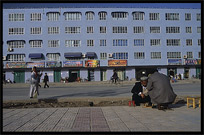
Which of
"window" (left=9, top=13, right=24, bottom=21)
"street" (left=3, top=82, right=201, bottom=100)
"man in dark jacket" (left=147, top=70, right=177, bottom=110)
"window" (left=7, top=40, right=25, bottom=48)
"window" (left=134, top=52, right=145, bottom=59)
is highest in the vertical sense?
"window" (left=9, top=13, right=24, bottom=21)

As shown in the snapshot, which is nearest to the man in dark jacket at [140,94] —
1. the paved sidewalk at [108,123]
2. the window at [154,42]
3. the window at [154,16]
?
the paved sidewalk at [108,123]

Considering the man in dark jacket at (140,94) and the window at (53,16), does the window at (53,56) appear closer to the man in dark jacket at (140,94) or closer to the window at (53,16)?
the window at (53,16)

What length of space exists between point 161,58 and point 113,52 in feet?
31.9

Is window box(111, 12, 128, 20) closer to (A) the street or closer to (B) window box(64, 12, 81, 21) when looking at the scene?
(B) window box(64, 12, 81, 21)

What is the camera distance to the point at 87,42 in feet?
128

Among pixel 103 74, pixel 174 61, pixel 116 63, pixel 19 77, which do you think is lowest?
pixel 19 77

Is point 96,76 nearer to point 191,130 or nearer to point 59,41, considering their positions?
point 59,41

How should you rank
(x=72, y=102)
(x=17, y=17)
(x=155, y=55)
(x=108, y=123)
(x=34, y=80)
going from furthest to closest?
(x=155, y=55)
(x=17, y=17)
(x=34, y=80)
(x=72, y=102)
(x=108, y=123)

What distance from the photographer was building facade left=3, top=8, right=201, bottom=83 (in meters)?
37.6

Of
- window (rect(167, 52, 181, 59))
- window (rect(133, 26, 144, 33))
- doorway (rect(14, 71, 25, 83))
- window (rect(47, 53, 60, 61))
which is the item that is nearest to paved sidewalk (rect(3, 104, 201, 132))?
window (rect(47, 53, 60, 61))

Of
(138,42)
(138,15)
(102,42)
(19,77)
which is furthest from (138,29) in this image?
(19,77)

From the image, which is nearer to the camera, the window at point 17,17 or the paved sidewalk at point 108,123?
the paved sidewalk at point 108,123

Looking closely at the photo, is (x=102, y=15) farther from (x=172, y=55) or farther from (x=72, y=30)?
(x=172, y=55)

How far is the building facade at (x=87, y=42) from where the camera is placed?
123ft
